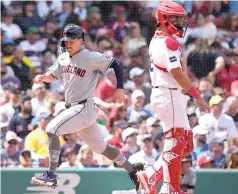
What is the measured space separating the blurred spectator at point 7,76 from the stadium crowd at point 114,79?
0.6 inches

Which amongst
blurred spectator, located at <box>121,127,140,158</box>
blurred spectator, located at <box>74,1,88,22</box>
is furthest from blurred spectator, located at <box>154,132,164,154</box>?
blurred spectator, located at <box>74,1,88,22</box>

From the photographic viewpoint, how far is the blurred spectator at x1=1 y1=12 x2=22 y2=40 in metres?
17.1

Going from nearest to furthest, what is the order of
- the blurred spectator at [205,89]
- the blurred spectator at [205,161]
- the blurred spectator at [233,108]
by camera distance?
the blurred spectator at [205,161] → the blurred spectator at [233,108] → the blurred spectator at [205,89]

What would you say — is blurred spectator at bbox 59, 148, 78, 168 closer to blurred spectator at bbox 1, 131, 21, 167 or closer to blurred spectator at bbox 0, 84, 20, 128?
blurred spectator at bbox 1, 131, 21, 167

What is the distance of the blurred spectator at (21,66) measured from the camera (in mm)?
16391

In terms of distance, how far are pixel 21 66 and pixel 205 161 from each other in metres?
4.69

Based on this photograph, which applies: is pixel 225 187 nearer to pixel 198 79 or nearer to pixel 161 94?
pixel 161 94

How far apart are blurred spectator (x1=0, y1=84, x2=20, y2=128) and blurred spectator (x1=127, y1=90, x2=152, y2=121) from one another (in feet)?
5.72

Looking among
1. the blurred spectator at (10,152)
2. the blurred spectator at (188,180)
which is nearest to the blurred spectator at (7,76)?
the blurred spectator at (10,152)

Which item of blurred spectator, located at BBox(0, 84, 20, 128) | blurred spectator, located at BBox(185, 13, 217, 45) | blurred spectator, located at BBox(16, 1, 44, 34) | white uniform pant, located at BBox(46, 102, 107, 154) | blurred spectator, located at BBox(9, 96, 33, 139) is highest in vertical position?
blurred spectator, located at BBox(16, 1, 44, 34)

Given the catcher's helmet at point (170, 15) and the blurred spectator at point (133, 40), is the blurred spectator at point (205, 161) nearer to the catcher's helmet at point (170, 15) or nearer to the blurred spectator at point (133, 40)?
the catcher's helmet at point (170, 15)

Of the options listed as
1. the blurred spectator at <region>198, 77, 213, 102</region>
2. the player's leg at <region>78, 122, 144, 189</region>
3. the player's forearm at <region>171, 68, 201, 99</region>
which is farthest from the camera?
the blurred spectator at <region>198, 77, 213, 102</region>

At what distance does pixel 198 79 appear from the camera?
1655 centimetres

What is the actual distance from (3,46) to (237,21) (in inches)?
164
